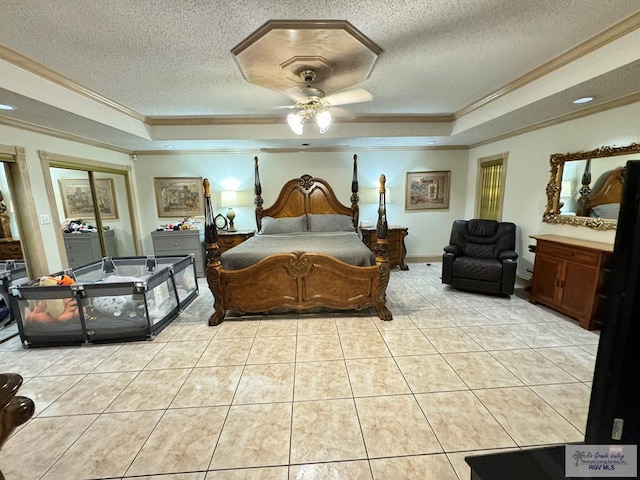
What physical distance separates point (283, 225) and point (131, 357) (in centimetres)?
273

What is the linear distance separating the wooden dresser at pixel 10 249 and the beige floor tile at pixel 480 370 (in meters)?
5.18

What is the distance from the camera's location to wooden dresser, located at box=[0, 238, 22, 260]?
137 inches

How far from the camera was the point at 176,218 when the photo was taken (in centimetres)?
518

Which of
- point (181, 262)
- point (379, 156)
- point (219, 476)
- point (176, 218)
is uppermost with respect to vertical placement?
point (379, 156)

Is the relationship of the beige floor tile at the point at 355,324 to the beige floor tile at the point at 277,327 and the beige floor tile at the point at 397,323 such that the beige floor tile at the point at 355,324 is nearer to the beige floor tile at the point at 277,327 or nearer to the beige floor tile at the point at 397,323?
the beige floor tile at the point at 397,323

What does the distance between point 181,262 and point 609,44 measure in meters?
4.62

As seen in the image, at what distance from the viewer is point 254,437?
1664mm

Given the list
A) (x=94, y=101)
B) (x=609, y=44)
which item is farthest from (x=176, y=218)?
(x=609, y=44)

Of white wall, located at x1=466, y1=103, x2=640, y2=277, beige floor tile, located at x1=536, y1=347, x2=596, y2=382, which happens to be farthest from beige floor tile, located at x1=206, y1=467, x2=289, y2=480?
white wall, located at x1=466, y1=103, x2=640, y2=277

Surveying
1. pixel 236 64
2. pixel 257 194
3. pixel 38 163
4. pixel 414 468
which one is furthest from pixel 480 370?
pixel 38 163

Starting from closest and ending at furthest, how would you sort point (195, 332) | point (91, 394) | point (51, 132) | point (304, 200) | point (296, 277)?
point (91, 394) → point (195, 332) → point (296, 277) → point (51, 132) → point (304, 200)

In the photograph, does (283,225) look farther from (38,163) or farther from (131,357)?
(38,163)

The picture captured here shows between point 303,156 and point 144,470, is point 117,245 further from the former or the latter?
point 144,470

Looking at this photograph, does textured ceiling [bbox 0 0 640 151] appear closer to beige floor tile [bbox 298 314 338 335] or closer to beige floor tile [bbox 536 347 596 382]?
beige floor tile [bbox 536 347 596 382]
